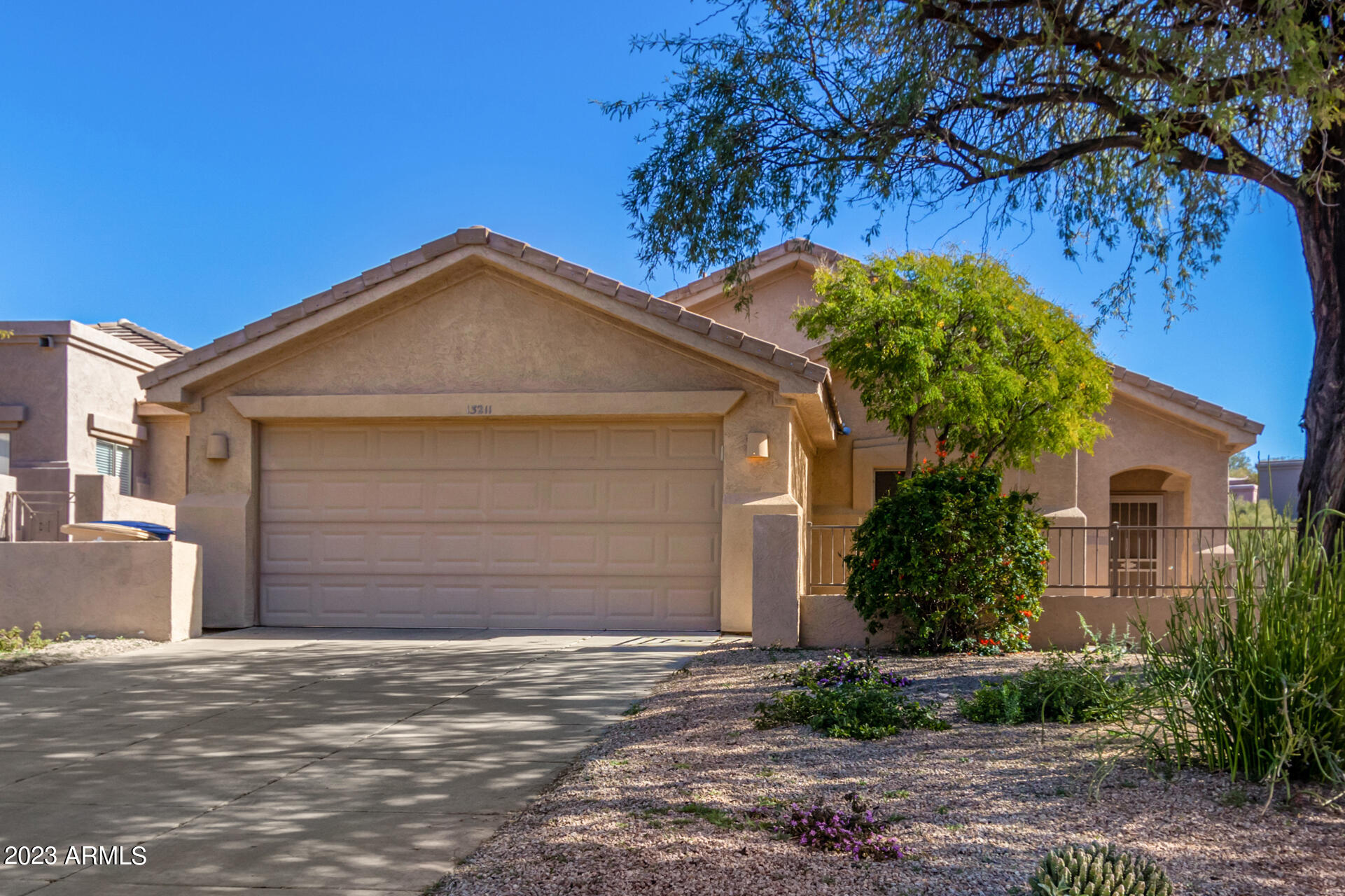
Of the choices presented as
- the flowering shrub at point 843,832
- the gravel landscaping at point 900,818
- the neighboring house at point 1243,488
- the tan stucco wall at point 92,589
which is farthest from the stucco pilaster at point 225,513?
the neighboring house at point 1243,488

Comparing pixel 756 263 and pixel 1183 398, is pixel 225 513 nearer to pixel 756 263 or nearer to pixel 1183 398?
pixel 756 263

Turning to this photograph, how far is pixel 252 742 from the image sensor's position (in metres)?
6.48

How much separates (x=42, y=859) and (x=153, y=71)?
73.7ft

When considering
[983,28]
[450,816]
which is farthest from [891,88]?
[450,816]

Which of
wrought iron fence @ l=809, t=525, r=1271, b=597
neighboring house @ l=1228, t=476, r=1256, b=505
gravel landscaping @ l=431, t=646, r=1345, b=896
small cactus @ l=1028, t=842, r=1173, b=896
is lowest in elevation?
gravel landscaping @ l=431, t=646, r=1345, b=896

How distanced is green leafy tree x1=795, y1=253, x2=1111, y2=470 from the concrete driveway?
5.02 m

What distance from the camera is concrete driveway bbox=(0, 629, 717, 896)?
14.2 ft

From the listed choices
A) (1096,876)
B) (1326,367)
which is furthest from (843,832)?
(1326,367)

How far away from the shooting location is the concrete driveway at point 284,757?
14.2 feet

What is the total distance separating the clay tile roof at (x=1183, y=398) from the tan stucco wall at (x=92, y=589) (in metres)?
13.9

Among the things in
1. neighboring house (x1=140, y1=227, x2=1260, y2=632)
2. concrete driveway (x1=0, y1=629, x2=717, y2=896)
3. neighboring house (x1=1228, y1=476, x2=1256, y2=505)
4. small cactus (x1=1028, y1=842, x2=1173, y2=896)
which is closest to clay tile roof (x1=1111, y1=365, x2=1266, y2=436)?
neighboring house (x1=1228, y1=476, x2=1256, y2=505)

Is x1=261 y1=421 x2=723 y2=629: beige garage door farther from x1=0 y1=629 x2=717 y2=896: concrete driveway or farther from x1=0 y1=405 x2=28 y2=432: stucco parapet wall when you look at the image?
x1=0 y1=405 x2=28 y2=432: stucco parapet wall

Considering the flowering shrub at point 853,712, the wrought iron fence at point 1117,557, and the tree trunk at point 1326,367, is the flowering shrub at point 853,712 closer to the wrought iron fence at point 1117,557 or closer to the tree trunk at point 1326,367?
the tree trunk at point 1326,367

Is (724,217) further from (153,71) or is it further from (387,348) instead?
(153,71)
